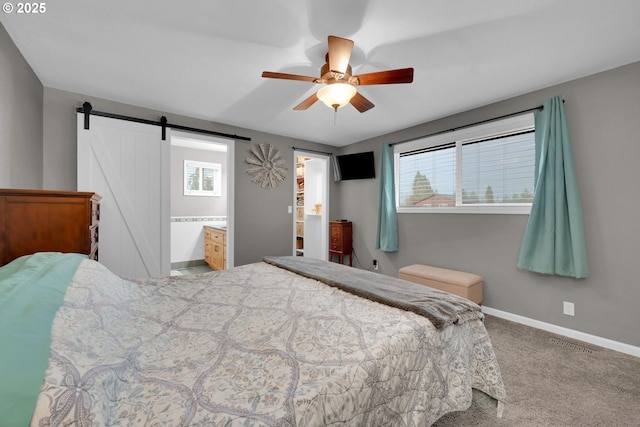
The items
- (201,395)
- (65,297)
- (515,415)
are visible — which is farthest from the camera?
(515,415)

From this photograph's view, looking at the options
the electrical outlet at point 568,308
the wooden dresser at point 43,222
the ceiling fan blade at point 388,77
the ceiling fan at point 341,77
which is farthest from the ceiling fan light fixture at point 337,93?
the electrical outlet at point 568,308

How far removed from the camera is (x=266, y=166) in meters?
4.32

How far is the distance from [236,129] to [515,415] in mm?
4194

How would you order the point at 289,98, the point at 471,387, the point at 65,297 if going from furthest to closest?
1. the point at 289,98
2. the point at 471,387
3. the point at 65,297

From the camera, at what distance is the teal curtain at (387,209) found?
164 inches

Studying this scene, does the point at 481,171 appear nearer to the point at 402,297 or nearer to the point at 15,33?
the point at 402,297

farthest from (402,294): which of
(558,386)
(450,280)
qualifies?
(450,280)

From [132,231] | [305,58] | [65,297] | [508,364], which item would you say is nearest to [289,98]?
[305,58]

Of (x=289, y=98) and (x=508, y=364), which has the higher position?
(x=289, y=98)

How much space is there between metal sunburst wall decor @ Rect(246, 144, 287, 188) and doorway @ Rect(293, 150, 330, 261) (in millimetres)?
802

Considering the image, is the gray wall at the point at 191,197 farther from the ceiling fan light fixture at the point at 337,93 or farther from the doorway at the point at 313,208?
the ceiling fan light fixture at the point at 337,93

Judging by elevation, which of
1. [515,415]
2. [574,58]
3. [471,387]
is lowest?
[515,415]

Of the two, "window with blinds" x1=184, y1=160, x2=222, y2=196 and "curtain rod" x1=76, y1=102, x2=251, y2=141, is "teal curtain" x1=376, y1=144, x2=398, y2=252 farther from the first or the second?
"window with blinds" x1=184, y1=160, x2=222, y2=196

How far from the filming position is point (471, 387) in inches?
56.2
